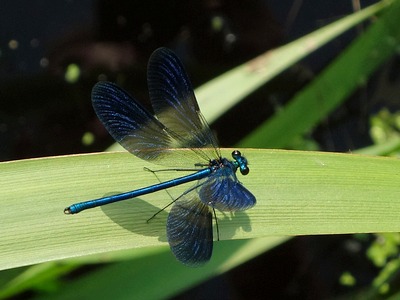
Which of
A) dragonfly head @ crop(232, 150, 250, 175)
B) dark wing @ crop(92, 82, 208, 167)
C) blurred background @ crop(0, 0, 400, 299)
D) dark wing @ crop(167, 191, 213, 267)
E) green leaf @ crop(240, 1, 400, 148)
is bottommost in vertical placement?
dark wing @ crop(167, 191, 213, 267)

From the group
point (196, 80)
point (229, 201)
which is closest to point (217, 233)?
point (229, 201)

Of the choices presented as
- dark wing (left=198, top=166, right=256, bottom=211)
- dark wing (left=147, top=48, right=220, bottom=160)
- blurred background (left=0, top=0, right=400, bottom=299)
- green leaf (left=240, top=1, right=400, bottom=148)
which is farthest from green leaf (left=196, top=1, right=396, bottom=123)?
blurred background (left=0, top=0, right=400, bottom=299)

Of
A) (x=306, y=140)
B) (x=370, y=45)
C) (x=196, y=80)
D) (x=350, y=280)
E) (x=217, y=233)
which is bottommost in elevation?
(x=217, y=233)

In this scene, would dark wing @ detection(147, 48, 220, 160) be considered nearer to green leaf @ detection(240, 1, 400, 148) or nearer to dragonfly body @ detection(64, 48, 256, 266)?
dragonfly body @ detection(64, 48, 256, 266)

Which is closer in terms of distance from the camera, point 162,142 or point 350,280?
point 162,142

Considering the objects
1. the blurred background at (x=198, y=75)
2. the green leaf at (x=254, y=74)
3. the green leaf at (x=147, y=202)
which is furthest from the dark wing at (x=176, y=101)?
the blurred background at (x=198, y=75)

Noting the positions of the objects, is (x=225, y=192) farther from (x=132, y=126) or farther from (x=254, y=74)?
(x=254, y=74)

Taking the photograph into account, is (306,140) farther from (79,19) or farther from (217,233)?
(217,233)
